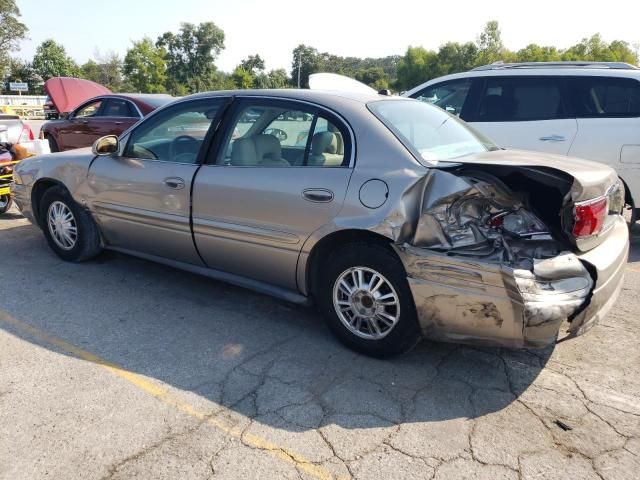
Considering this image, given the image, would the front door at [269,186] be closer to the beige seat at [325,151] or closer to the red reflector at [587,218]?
the beige seat at [325,151]

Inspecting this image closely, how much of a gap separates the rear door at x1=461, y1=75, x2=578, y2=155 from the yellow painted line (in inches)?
192

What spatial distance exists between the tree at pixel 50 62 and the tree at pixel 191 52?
12.7 meters

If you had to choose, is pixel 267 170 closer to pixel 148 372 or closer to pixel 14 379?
pixel 148 372

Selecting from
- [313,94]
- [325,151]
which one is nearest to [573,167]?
[325,151]

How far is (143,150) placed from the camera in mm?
4352

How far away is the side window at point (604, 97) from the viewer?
5.64 meters

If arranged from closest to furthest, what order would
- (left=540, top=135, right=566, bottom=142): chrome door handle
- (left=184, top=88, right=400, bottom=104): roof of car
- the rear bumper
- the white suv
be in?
1. the rear bumper
2. (left=184, top=88, right=400, bottom=104): roof of car
3. the white suv
4. (left=540, top=135, right=566, bottom=142): chrome door handle

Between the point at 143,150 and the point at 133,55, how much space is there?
181 ft

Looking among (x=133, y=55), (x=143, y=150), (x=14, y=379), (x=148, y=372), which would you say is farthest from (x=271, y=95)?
(x=133, y=55)

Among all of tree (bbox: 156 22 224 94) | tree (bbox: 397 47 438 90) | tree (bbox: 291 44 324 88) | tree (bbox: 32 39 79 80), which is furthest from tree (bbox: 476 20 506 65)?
tree (bbox: 32 39 79 80)

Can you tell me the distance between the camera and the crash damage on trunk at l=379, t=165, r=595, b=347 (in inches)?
A: 108

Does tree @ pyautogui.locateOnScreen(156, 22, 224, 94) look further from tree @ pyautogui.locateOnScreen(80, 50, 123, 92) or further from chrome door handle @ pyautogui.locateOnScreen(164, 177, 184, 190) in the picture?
chrome door handle @ pyautogui.locateOnScreen(164, 177, 184, 190)

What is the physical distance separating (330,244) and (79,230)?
9.08ft

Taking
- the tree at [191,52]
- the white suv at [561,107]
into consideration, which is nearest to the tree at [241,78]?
the tree at [191,52]
